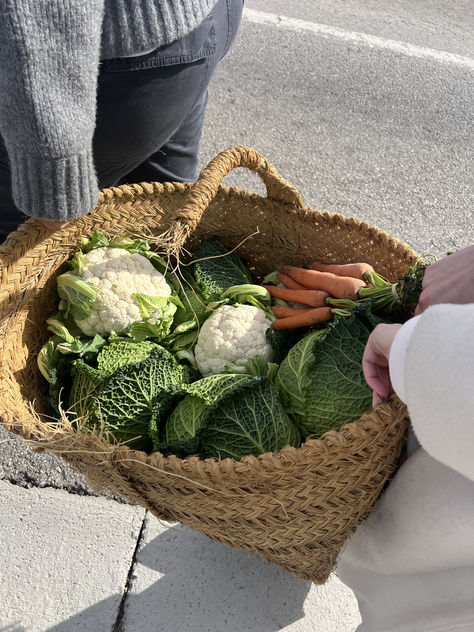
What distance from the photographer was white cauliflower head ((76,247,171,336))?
5.94 feet

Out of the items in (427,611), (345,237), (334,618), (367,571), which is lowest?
(334,618)

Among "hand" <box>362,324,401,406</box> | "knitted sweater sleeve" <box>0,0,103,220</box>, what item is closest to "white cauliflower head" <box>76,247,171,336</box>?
"knitted sweater sleeve" <box>0,0,103,220</box>

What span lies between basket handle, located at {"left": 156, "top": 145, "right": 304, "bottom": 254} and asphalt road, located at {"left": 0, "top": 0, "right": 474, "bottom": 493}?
55.3 inches

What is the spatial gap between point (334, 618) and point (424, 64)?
4095mm

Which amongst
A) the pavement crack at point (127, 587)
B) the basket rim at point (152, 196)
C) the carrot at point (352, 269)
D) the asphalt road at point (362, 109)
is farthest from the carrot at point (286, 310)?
the asphalt road at point (362, 109)

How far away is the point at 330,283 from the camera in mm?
1789

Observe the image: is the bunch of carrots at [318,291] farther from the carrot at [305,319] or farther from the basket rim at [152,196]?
the basket rim at [152,196]

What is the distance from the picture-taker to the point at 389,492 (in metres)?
1.41

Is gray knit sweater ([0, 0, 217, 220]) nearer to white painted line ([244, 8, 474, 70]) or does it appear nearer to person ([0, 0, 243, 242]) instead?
person ([0, 0, 243, 242])

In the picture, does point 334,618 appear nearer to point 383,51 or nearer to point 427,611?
point 427,611

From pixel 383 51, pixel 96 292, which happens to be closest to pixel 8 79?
pixel 96 292

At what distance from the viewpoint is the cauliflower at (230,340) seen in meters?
1.78

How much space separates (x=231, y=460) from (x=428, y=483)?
1.44ft

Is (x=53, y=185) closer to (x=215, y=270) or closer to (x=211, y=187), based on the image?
(x=211, y=187)
